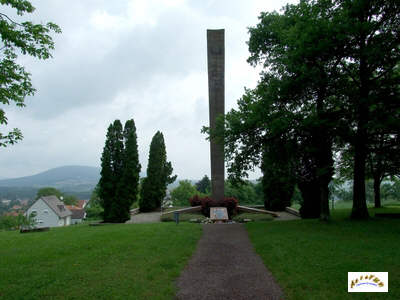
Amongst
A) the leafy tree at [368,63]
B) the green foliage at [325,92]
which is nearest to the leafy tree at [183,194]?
the green foliage at [325,92]

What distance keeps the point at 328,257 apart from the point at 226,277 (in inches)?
121

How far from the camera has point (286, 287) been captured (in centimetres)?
554

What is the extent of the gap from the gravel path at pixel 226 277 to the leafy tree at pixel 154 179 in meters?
22.7

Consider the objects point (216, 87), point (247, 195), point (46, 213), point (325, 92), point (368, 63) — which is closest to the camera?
point (368, 63)

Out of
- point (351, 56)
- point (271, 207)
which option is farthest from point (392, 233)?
point (271, 207)

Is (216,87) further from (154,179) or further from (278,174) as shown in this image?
(154,179)

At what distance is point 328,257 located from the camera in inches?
292

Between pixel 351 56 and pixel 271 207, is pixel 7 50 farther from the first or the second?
pixel 271 207

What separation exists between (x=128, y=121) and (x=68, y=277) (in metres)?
19.5

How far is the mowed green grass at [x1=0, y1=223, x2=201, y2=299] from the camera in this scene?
5.34m

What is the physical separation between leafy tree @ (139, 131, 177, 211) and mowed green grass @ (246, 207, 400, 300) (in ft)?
68.9

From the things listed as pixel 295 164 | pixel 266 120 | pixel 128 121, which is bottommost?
pixel 295 164

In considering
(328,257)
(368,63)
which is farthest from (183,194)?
(328,257)
